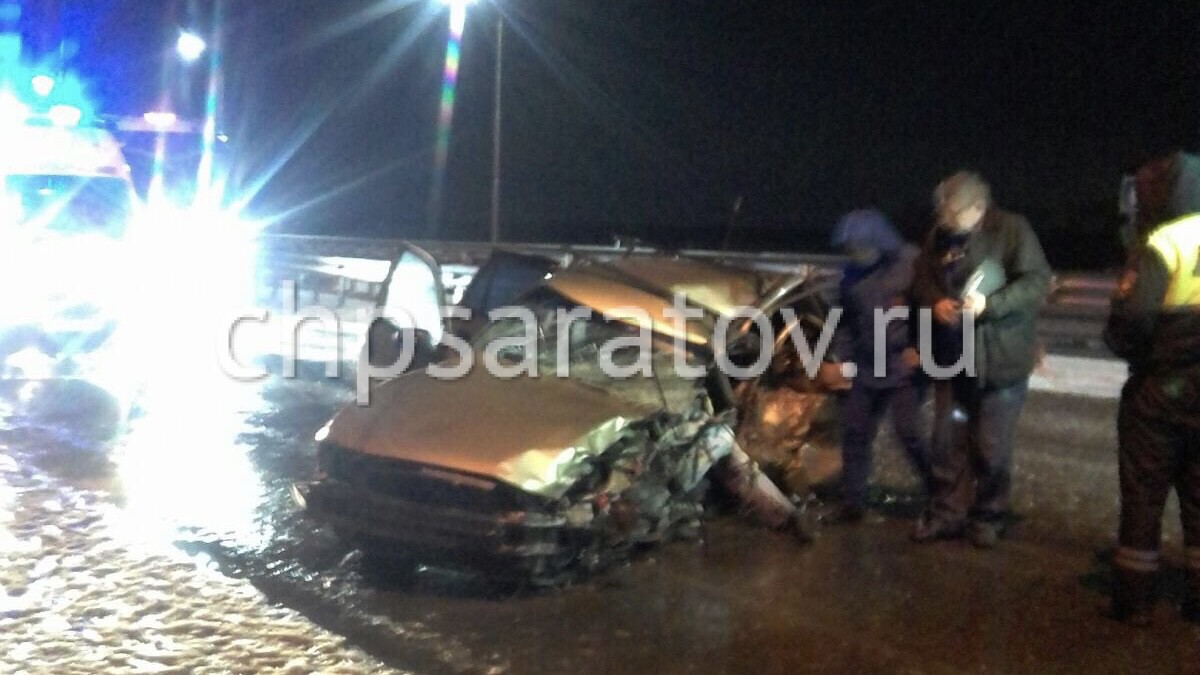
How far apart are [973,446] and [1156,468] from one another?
3.81 feet

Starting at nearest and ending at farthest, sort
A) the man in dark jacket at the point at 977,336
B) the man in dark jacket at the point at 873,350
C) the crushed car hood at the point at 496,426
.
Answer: the crushed car hood at the point at 496,426 < the man in dark jacket at the point at 977,336 < the man in dark jacket at the point at 873,350

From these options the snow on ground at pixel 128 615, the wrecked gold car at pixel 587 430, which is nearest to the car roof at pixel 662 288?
the wrecked gold car at pixel 587 430

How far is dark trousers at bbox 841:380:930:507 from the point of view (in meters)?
5.89

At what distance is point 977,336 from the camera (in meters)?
5.48

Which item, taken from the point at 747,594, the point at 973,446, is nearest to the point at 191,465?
the point at 747,594

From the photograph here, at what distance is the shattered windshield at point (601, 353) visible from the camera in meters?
5.47

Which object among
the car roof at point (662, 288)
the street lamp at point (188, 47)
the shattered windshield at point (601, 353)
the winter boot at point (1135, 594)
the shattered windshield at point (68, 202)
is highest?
the street lamp at point (188, 47)

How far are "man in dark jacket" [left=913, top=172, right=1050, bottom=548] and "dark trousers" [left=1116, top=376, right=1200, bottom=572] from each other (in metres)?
0.93

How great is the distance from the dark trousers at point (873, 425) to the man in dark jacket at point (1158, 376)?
135cm

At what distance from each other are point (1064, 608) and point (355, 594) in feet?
10.0

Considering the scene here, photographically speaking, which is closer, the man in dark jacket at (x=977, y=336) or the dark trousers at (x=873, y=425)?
the man in dark jacket at (x=977, y=336)

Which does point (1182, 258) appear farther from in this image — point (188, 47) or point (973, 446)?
point (188, 47)

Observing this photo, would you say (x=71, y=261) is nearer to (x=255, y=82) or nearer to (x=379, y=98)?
(x=255, y=82)

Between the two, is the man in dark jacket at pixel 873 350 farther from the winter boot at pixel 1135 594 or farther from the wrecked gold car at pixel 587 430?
the winter boot at pixel 1135 594
